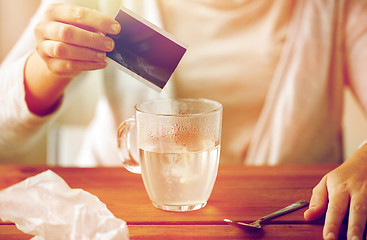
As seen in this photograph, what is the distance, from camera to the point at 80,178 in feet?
2.40

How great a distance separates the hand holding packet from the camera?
0.58 metres

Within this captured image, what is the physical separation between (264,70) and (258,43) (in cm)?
8

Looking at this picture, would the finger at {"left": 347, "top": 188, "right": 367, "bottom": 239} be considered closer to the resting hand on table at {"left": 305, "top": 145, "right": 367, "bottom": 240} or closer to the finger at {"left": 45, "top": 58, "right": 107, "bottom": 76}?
the resting hand on table at {"left": 305, "top": 145, "right": 367, "bottom": 240}

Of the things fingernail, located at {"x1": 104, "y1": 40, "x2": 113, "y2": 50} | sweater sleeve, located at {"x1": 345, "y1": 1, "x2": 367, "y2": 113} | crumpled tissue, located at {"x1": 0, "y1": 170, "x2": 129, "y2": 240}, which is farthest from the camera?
sweater sleeve, located at {"x1": 345, "y1": 1, "x2": 367, "y2": 113}

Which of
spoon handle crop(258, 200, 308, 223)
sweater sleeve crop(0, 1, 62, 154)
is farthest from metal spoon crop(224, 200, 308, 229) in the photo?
sweater sleeve crop(0, 1, 62, 154)

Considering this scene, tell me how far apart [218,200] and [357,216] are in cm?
20

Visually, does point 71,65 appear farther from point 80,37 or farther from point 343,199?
point 343,199

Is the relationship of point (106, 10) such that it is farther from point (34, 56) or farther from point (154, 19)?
point (34, 56)

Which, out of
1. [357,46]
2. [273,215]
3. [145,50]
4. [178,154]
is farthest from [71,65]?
[357,46]

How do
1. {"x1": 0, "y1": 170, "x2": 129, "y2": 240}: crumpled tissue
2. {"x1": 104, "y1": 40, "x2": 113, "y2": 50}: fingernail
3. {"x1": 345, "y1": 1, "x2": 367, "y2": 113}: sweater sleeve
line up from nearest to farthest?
{"x1": 0, "y1": 170, "x2": 129, "y2": 240}: crumpled tissue < {"x1": 104, "y1": 40, "x2": 113, "y2": 50}: fingernail < {"x1": 345, "y1": 1, "x2": 367, "y2": 113}: sweater sleeve

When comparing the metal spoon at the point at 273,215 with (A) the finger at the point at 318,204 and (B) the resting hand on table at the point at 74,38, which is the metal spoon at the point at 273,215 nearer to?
(A) the finger at the point at 318,204

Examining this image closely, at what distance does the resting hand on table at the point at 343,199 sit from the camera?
51 cm

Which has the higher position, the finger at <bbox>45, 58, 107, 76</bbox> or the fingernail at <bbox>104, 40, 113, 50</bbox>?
the fingernail at <bbox>104, 40, 113, 50</bbox>

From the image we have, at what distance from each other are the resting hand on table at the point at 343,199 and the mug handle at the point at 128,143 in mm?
276
